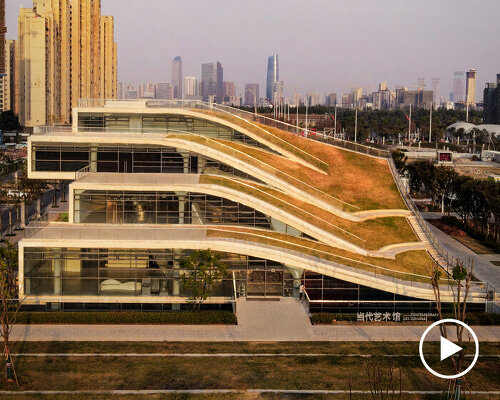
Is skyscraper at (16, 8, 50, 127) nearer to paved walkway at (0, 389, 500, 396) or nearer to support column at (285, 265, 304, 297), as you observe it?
support column at (285, 265, 304, 297)

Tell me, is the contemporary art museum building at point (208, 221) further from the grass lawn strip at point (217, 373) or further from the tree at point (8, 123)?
the tree at point (8, 123)

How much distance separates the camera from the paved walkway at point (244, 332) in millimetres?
36000

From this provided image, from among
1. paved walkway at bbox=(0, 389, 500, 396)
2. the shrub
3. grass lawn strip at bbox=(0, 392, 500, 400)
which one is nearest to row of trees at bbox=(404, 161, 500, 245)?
the shrub

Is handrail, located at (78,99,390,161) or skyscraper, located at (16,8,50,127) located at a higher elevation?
skyscraper, located at (16,8,50,127)

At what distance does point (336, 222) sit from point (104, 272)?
18778 millimetres

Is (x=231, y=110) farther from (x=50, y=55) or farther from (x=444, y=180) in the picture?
(x=50, y=55)

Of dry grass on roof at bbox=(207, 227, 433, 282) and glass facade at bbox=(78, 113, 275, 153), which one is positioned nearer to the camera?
dry grass on roof at bbox=(207, 227, 433, 282)

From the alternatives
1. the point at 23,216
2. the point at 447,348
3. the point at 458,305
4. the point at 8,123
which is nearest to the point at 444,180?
the point at 23,216

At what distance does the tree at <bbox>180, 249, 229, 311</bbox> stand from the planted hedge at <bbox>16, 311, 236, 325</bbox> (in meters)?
1.72

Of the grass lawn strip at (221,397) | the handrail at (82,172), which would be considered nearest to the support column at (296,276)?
the grass lawn strip at (221,397)

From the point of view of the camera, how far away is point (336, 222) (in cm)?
5066

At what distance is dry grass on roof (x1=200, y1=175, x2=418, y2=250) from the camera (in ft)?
158

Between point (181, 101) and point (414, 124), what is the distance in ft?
405

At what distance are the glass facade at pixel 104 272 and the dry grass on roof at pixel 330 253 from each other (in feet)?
9.19
